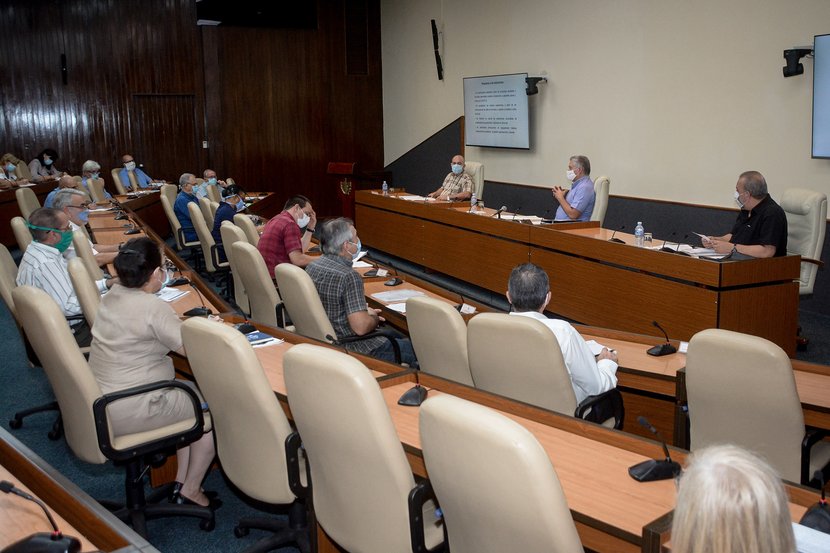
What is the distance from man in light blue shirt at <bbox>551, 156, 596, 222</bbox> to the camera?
6.92m

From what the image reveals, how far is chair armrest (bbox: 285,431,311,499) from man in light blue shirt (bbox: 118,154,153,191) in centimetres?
1038

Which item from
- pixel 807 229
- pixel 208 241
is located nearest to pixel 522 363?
pixel 807 229

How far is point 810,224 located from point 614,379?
10.6 feet

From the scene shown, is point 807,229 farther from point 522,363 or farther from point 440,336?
point 522,363

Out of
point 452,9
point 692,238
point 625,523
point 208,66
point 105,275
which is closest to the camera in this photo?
point 625,523

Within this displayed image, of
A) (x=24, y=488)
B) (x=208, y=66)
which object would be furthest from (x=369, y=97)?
(x=24, y=488)

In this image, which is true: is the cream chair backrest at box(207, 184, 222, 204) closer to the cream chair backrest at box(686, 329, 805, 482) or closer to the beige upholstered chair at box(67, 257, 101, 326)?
the beige upholstered chair at box(67, 257, 101, 326)

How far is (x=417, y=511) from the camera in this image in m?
2.05

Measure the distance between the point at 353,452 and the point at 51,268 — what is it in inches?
118

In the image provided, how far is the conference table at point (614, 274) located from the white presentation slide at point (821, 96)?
1.91 metres

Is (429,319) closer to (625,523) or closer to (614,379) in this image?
(614,379)

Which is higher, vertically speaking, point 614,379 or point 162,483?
point 614,379

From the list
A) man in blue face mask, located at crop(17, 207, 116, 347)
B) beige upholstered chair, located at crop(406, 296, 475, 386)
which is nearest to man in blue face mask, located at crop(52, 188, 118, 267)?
man in blue face mask, located at crop(17, 207, 116, 347)

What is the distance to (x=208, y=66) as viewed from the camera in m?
12.9
